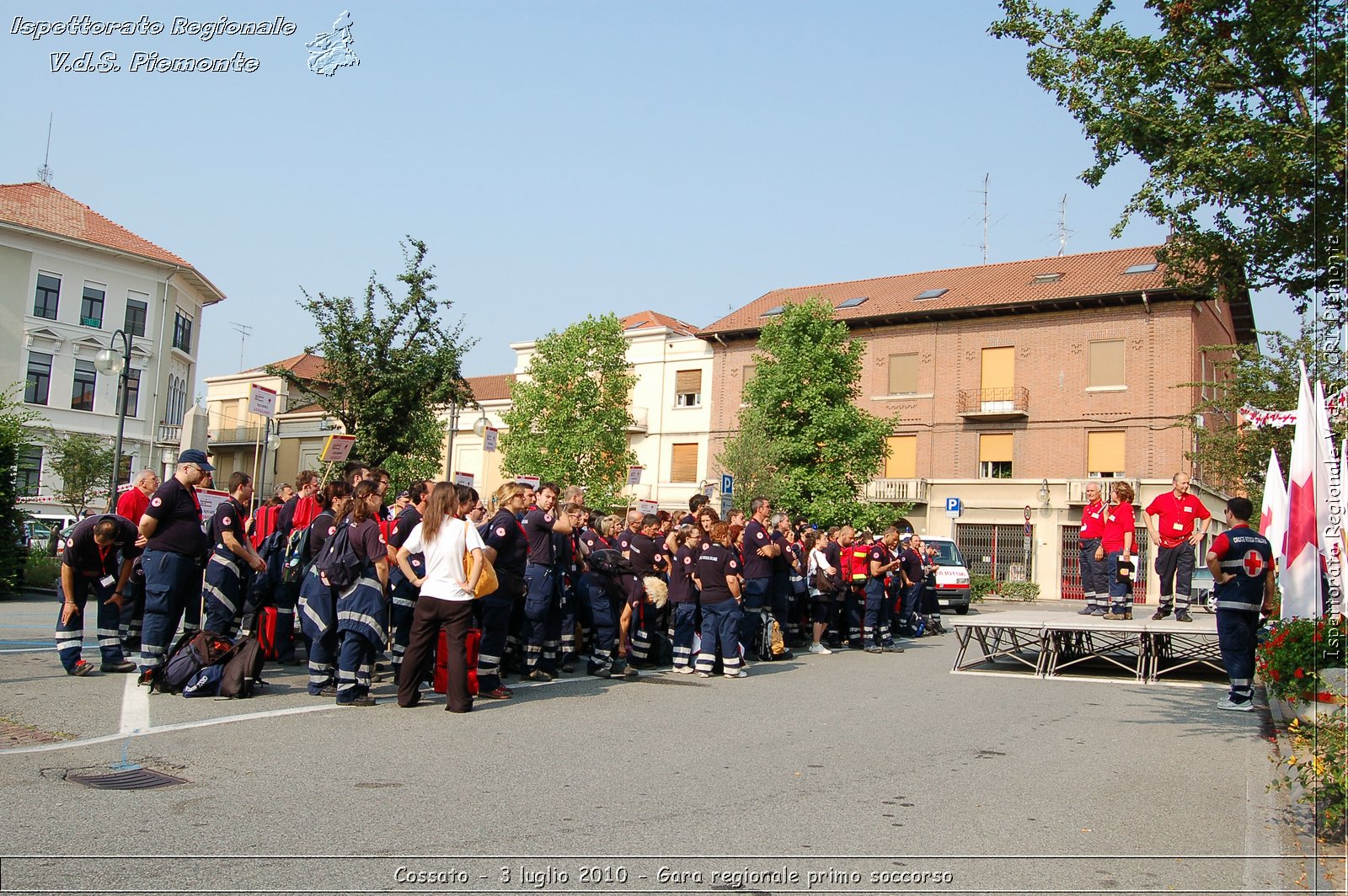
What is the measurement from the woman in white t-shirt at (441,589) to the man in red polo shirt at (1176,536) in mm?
9713

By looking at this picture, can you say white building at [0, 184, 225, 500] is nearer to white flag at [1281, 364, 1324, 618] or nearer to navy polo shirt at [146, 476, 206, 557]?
navy polo shirt at [146, 476, 206, 557]

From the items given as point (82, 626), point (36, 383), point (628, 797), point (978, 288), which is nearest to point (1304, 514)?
point (628, 797)

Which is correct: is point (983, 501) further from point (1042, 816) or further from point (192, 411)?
point (1042, 816)

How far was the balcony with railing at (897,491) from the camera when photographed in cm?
4491

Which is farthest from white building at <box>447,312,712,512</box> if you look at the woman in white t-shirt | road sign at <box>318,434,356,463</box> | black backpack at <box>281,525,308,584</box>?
the woman in white t-shirt

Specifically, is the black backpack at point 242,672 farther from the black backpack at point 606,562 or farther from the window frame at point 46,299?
the window frame at point 46,299

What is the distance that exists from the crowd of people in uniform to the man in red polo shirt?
5104mm

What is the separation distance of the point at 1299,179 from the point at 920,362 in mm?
39033

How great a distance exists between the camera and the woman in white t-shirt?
30.3ft

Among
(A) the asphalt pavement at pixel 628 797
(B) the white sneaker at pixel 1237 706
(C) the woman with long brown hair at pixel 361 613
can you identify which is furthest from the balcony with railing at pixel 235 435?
(B) the white sneaker at pixel 1237 706

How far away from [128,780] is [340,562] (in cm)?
325

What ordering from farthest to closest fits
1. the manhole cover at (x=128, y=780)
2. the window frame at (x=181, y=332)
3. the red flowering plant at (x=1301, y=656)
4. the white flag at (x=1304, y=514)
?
the window frame at (x=181, y=332) < the white flag at (x=1304, y=514) < the red flowering plant at (x=1301, y=656) < the manhole cover at (x=128, y=780)

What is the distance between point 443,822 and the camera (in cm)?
552

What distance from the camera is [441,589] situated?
30.4ft
